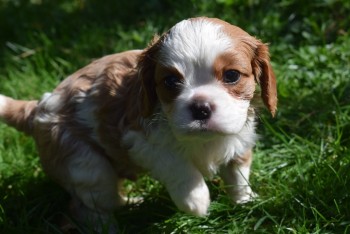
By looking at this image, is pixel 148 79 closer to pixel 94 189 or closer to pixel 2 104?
pixel 94 189

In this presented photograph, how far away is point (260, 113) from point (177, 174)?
2.89 ft

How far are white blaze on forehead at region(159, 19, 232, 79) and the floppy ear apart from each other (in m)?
0.22

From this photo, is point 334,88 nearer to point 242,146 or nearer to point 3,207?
point 242,146

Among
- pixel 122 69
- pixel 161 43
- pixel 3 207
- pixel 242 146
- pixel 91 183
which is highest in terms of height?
pixel 161 43

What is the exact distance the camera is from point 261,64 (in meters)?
4.15

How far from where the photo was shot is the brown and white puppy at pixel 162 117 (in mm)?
3715

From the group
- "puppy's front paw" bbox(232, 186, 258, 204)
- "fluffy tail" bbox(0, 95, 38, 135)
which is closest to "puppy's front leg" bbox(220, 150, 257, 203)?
"puppy's front paw" bbox(232, 186, 258, 204)

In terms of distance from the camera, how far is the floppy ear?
4082mm

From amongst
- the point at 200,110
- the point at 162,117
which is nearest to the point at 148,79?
the point at 162,117

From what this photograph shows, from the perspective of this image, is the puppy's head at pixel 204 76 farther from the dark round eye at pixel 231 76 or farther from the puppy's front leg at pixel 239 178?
the puppy's front leg at pixel 239 178

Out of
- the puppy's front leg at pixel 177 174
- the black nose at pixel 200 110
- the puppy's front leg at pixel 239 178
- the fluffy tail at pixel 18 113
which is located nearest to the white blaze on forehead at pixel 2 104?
the fluffy tail at pixel 18 113

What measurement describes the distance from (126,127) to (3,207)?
1.25m

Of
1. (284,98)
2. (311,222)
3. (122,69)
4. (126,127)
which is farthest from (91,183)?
(284,98)

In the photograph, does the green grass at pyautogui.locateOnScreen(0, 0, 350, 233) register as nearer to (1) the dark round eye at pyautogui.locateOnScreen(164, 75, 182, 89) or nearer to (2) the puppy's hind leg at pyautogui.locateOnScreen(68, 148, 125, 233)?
(2) the puppy's hind leg at pyautogui.locateOnScreen(68, 148, 125, 233)
